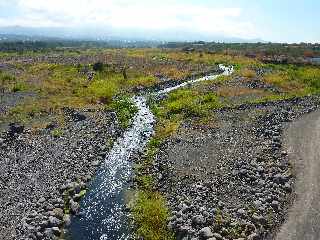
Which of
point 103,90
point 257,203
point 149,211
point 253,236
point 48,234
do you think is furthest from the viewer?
point 103,90

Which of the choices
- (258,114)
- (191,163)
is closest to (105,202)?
(191,163)

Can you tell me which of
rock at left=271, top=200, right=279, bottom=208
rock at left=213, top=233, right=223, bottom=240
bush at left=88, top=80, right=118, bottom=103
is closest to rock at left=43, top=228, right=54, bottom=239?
rock at left=213, top=233, right=223, bottom=240

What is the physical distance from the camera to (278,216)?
2633cm

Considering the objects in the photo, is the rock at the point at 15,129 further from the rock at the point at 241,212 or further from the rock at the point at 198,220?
the rock at the point at 241,212

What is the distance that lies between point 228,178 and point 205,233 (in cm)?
827

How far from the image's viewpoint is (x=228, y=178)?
32.2 meters

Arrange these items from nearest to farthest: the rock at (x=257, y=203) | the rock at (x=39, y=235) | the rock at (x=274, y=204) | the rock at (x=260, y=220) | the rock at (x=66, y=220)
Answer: the rock at (x=39, y=235) → the rock at (x=260, y=220) → the rock at (x=66, y=220) → the rock at (x=274, y=204) → the rock at (x=257, y=203)

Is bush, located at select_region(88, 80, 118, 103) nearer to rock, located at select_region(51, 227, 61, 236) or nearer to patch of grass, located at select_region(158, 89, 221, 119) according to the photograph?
patch of grass, located at select_region(158, 89, 221, 119)

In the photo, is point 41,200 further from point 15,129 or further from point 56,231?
point 15,129

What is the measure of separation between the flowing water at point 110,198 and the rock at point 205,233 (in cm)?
393

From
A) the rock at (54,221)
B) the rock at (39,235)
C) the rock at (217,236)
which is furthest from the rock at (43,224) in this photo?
the rock at (217,236)

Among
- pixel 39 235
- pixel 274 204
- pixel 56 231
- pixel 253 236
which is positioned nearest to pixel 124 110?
pixel 56 231

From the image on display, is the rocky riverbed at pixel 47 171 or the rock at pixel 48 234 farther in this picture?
the rocky riverbed at pixel 47 171

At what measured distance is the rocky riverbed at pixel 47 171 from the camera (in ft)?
86.8
